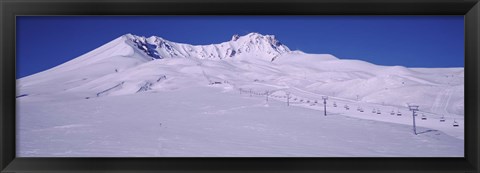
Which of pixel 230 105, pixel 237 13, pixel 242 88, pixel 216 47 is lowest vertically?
pixel 230 105

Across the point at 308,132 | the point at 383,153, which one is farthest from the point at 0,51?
the point at 383,153

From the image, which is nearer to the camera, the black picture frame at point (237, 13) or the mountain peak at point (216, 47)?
the black picture frame at point (237, 13)

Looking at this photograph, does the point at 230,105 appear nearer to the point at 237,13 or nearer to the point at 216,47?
the point at 216,47

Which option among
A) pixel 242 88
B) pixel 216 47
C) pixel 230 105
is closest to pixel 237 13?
pixel 216 47

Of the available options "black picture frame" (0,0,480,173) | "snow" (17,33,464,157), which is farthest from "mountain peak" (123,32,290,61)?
"black picture frame" (0,0,480,173)

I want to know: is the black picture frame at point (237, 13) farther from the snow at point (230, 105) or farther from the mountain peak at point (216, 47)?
the mountain peak at point (216, 47)

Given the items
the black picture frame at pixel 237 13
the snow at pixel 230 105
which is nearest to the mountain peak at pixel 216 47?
the snow at pixel 230 105

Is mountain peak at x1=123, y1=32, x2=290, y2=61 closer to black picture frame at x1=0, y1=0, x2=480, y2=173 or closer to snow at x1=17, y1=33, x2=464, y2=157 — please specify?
snow at x1=17, y1=33, x2=464, y2=157
